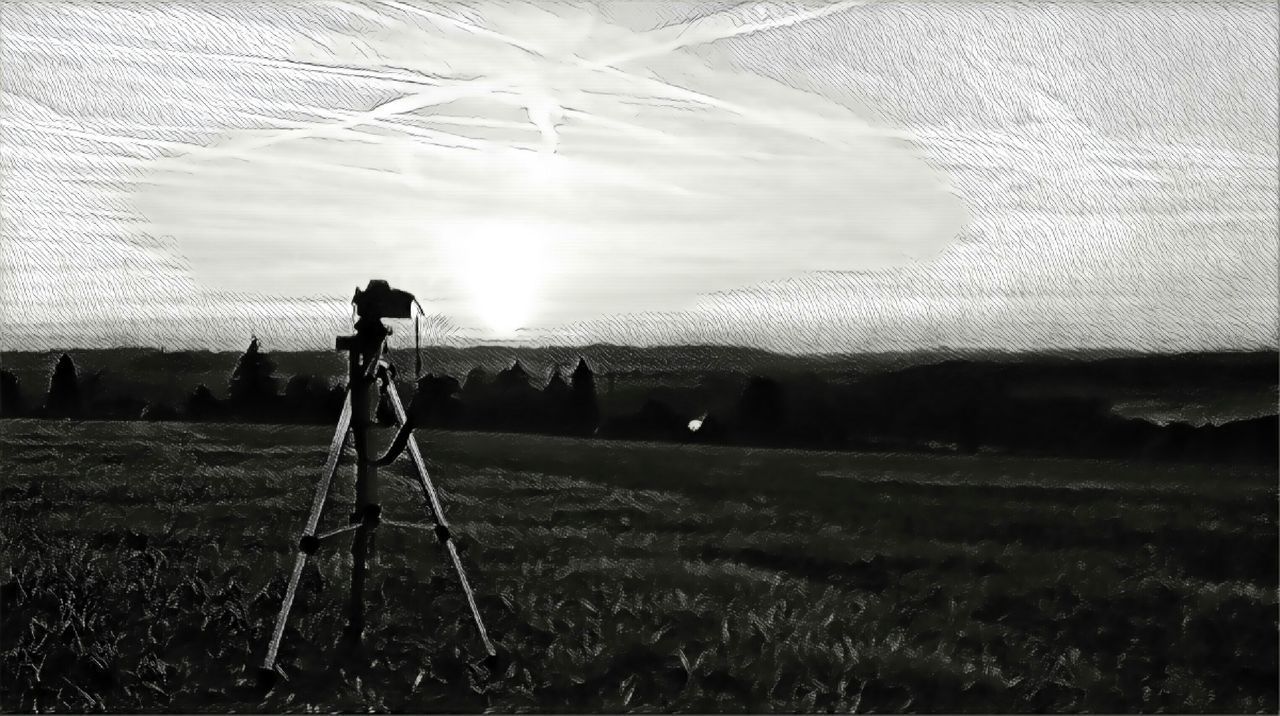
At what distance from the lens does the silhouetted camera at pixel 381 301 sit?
171 inches

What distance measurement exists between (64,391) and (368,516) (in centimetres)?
168

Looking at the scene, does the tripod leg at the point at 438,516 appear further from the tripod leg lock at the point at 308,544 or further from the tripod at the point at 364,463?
the tripod leg lock at the point at 308,544

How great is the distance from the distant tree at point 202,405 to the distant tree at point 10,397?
828mm

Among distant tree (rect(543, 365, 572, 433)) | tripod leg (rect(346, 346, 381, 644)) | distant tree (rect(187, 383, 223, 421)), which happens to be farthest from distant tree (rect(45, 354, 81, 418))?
distant tree (rect(543, 365, 572, 433))

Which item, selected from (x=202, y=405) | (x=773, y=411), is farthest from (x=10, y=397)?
(x=773, y=411)

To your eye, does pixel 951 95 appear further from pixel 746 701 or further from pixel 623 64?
pixel 746 701

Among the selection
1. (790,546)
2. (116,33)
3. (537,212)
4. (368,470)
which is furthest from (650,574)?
(116,33)

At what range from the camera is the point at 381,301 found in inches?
171

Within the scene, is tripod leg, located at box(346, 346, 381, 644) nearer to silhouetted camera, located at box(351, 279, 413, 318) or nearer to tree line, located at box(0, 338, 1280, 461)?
silhouetted camera, located at box(351, 279, 413, 318)

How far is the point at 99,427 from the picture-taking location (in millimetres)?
4637

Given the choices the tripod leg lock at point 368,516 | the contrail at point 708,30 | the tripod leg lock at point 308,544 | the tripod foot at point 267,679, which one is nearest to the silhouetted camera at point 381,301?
the tripod leg lock at point 368,516

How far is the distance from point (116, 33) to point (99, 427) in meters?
1.84

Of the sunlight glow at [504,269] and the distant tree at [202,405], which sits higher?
the sunlight glow at [504,269]

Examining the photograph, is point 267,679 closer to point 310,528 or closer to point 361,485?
point 310,528
